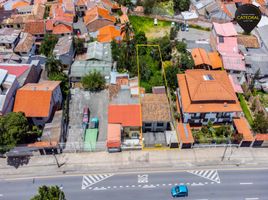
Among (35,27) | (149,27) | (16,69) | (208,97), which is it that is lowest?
(208,97)

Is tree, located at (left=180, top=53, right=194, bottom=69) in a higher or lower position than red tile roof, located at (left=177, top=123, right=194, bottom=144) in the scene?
higher

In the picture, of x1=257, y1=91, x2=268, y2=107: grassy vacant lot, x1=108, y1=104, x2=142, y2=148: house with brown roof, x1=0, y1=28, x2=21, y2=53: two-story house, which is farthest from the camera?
x1=0, y1=28, x2=21, y2=53: two-story house

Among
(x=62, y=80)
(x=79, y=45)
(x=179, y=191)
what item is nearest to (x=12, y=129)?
(x=62, y=80)

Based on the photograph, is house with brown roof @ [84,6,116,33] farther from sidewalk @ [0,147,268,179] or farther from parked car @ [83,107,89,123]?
sidewalk @ [0,147,268,179]

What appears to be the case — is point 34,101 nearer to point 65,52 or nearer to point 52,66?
point 52,66

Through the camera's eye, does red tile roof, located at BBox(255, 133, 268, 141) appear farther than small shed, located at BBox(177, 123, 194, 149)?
Yes

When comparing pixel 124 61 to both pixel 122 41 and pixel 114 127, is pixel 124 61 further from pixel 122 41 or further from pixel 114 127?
pixel 114 127

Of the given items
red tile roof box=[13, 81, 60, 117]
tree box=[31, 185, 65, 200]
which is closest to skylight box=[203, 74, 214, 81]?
red tile roof box=[13, 81, 60, 117]
